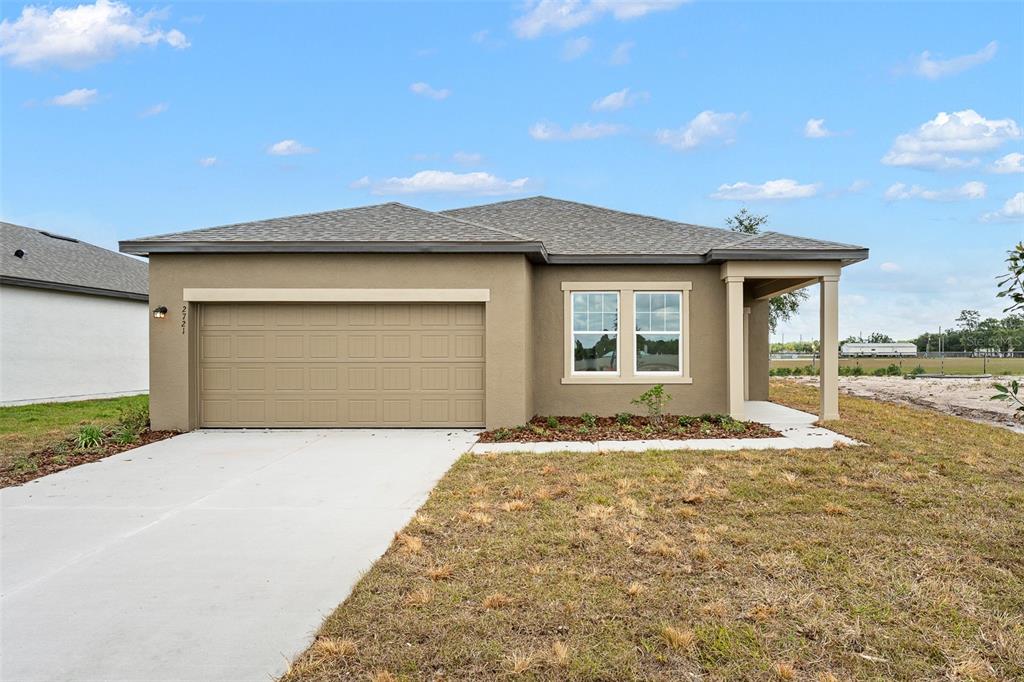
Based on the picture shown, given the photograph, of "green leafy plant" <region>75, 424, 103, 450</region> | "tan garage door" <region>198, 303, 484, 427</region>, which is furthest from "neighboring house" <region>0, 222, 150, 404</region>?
"tan garage door" <region>198, 303, 484, 427</region>

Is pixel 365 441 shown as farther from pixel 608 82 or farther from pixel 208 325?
pixel 608 82

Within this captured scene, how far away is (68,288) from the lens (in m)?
17.2

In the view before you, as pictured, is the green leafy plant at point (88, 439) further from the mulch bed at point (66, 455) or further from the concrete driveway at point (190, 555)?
the concrete driveway at point (190, 555)

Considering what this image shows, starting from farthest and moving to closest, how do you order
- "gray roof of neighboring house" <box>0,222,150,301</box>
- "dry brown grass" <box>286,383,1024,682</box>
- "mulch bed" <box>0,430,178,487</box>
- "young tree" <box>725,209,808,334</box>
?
"young tree" <box>725,209,808,334</box> → "gray roof of neighboring house" <box>0,222,150,301</box> → "mulch bed" <box>0,430,178,487</box> → "dry brown grass" <box>286,383,1024,682</box>

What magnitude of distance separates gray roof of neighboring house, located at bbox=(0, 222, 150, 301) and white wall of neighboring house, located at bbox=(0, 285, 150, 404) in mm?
344

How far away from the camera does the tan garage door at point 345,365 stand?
10836mm

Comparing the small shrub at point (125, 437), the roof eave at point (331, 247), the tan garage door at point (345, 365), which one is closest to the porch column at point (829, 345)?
the roof eave at point (331, 247)

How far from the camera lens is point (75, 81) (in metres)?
15.4

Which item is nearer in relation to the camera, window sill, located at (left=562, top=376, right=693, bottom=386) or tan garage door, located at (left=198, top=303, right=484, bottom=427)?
tan garage door, located at (left=198, top=303, right=484, bottom=427)

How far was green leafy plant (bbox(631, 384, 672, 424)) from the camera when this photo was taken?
1121 centimetres

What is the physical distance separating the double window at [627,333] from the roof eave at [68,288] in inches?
478

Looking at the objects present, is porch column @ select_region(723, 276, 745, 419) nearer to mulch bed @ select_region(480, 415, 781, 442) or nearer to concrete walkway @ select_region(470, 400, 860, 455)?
mulch bed @ select_region(480, 415, 781, 442)

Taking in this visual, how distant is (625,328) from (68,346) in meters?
16.0

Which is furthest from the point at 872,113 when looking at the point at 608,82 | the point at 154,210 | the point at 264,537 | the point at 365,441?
the point at 154,210
